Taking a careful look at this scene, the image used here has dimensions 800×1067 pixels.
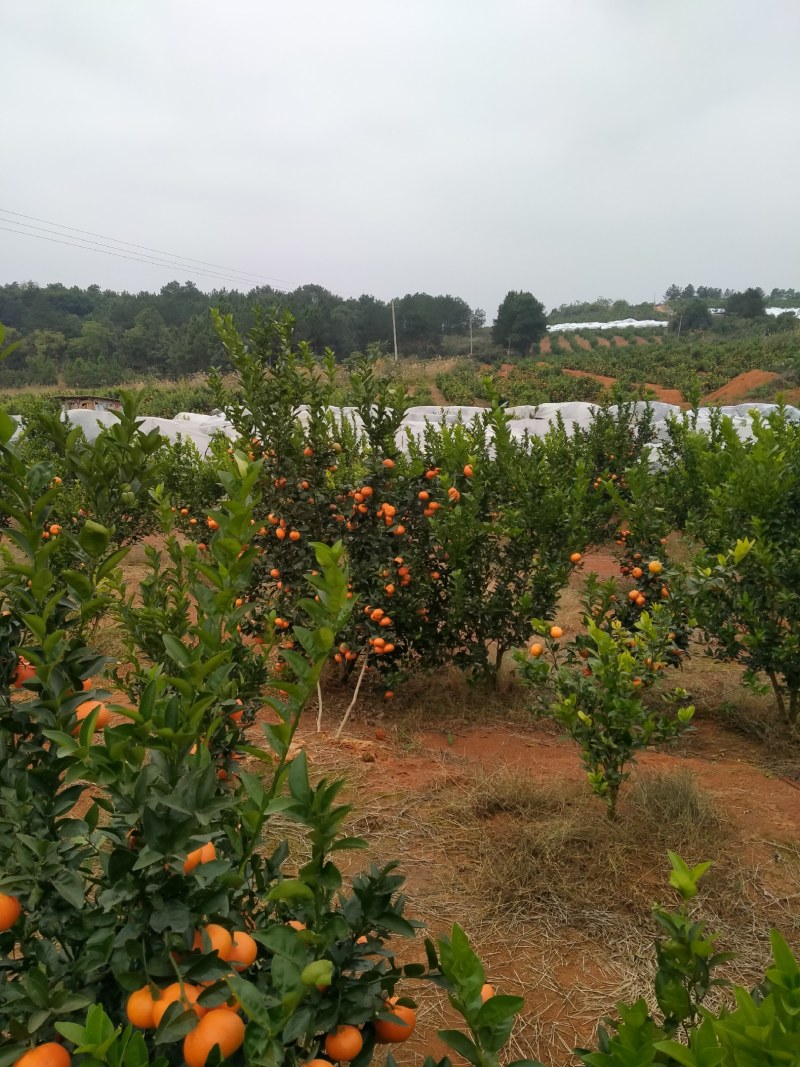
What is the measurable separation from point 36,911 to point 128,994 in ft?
0.56

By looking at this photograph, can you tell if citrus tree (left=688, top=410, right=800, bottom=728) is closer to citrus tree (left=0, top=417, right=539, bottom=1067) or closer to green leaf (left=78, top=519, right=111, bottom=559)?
citrus tree (left=0, top=417, right=539, bottom=1067)

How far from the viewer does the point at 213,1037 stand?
2.64 ft

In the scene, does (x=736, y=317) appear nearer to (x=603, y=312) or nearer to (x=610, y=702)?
(x=603, y=312)

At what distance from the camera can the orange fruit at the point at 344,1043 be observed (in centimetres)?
90

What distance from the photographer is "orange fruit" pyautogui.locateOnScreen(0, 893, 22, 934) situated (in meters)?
0.90

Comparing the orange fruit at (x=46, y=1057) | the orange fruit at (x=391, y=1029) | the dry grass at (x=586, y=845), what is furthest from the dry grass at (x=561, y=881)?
the orange fruit at (x=46, y=1057)

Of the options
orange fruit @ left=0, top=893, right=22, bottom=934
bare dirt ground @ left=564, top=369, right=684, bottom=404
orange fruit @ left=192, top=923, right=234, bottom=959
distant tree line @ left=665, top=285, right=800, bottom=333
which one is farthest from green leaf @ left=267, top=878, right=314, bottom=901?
distant tree line @ left=665, top=285, right=800, bottom=333

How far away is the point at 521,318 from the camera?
1620 inches

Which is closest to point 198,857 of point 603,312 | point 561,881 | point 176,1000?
point 176,1000

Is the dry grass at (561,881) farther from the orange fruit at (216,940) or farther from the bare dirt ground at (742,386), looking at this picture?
the bare dirt ground at (742,386)

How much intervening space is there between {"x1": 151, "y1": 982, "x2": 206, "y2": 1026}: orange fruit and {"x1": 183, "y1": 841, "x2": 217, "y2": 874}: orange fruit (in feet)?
0.41

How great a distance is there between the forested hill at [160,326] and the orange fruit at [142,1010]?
2952 cm

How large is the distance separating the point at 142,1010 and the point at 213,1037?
10 cm

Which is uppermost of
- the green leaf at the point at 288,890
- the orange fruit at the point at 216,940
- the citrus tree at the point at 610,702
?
the green leaf at the point at 288,890
